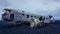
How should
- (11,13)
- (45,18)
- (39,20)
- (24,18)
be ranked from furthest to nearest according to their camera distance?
(45,18) → (39,20) → (24,18) → (11,13)

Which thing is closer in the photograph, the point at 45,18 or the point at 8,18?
the point at 8,18

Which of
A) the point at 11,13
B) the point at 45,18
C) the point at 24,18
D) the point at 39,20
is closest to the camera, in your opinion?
the point at 11,13

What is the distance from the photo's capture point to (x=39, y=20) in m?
81.5

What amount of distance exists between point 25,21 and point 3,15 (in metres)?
9.28

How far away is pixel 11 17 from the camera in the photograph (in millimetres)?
70125

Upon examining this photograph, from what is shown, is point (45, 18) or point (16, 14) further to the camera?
point (45, 18)

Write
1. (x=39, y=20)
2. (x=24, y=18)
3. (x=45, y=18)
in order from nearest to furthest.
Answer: (x=24, y=18) < (x=39, y=20) < (x=45, y=18)

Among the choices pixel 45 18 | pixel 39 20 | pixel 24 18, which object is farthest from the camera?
pixel 45 18

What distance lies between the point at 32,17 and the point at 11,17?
26.6 ft

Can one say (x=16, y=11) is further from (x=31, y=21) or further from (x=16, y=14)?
(x=31, y=21)

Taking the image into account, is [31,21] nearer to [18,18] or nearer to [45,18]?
[18,18]

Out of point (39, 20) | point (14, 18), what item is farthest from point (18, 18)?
point (39, 20)

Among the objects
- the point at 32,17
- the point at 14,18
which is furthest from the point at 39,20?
the point at 14,18

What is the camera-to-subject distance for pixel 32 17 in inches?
2943
